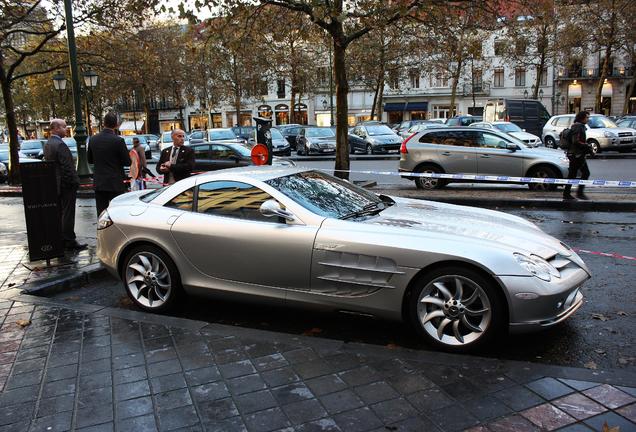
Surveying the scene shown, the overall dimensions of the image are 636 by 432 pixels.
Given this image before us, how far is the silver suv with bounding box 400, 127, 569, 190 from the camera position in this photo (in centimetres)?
1286

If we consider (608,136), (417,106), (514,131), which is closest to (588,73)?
(417,106)

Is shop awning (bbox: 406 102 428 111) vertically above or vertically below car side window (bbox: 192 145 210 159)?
above

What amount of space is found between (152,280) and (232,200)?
1.07 meters

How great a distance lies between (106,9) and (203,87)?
3728 cm

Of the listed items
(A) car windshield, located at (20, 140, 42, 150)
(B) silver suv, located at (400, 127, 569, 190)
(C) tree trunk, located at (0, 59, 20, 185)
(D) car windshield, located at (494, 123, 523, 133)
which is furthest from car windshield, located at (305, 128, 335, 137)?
(B) silver suv, located at (400, 127, 569, 190)

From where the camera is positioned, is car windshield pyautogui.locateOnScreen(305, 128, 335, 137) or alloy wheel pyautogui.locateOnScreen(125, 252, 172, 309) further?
car windshield pyautogui.locateOnScreen(305, 128, 335, 137)

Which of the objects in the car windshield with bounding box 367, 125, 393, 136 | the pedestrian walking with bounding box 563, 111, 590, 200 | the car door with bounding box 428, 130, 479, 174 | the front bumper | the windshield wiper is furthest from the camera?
the car windshield with bounding box 367, 125, 393, 136

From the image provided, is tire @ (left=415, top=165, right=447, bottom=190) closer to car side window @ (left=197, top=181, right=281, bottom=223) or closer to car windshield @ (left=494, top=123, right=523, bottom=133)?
car side window @ (left=197, top=181, right=281, bottom=223)

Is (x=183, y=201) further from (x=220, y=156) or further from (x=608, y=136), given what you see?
(x=608, y=136)

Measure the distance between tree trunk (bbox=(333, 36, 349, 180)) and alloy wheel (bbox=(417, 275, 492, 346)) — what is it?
32.9 feet

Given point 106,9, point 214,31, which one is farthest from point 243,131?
point 214,31

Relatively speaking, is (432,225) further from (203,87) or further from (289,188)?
(203,87)

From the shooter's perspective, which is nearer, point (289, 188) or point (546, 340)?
point (546, 340)

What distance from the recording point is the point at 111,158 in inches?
300
